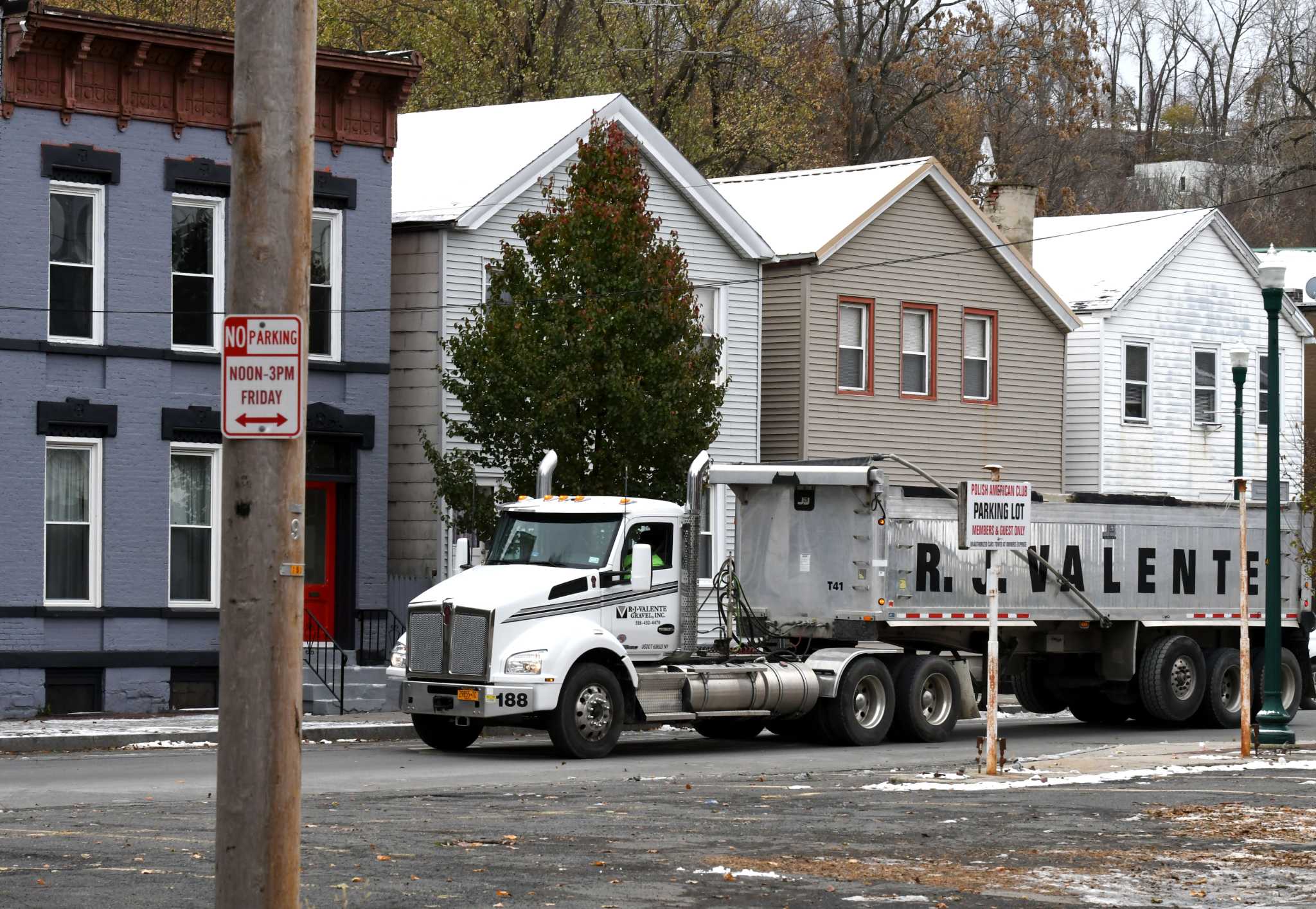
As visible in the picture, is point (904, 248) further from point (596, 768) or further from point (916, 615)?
point (596, 768)

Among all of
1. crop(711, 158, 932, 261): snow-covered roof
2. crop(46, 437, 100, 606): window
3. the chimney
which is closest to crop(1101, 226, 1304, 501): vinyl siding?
the chimney

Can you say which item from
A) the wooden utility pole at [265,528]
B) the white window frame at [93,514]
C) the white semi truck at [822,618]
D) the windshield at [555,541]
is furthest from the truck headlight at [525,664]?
the wooden utility pole at [265,528]

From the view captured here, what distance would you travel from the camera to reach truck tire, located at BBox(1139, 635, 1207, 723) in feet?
87.3

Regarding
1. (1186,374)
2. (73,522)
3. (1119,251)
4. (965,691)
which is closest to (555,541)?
(965,691)

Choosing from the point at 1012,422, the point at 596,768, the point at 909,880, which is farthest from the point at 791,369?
the point at 909,880

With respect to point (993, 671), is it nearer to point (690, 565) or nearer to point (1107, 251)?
point (690, 565)

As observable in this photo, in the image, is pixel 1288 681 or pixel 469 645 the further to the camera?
pixel 1288 681

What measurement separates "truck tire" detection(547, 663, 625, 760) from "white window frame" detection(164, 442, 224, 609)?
7.86m

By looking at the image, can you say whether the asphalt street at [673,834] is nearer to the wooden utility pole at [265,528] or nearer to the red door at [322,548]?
the wooden utility pole at [265,528]

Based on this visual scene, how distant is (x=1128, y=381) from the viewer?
42031 millimetres

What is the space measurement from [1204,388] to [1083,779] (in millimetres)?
25708

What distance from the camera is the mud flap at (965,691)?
80.2ft

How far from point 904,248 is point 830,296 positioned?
2154mm

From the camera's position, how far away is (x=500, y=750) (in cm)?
2286
